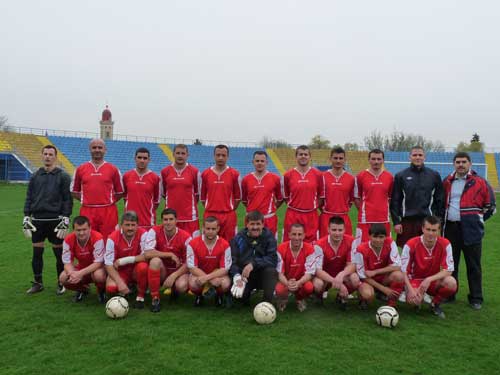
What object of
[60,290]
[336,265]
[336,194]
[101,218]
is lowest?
[60,290]

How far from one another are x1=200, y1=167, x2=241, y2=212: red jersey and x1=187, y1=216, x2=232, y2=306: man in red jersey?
29.9 inches

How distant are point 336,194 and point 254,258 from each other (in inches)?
55.4

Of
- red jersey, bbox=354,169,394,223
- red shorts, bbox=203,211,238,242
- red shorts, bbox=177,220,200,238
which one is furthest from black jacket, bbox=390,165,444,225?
red shorts, bbox=177,220,200,238

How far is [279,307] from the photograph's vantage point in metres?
4.17

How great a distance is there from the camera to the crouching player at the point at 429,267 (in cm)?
404

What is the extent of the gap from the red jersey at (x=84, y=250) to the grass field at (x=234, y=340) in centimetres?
42

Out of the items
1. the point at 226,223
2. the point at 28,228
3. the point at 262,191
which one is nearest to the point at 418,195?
the point at 262,191

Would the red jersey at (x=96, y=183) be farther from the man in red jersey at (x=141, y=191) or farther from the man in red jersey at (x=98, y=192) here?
the man in red jersey at (x=141, y=191)

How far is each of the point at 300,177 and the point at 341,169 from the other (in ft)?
1.60

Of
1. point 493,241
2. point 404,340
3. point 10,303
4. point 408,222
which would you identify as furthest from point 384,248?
point 493,241

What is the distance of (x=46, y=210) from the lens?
15.6 feet

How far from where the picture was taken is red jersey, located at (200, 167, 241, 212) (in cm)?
510

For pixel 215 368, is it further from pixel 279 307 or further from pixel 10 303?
pixel 10 303

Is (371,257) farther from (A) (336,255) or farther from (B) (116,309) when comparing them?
(B) (116,309)
